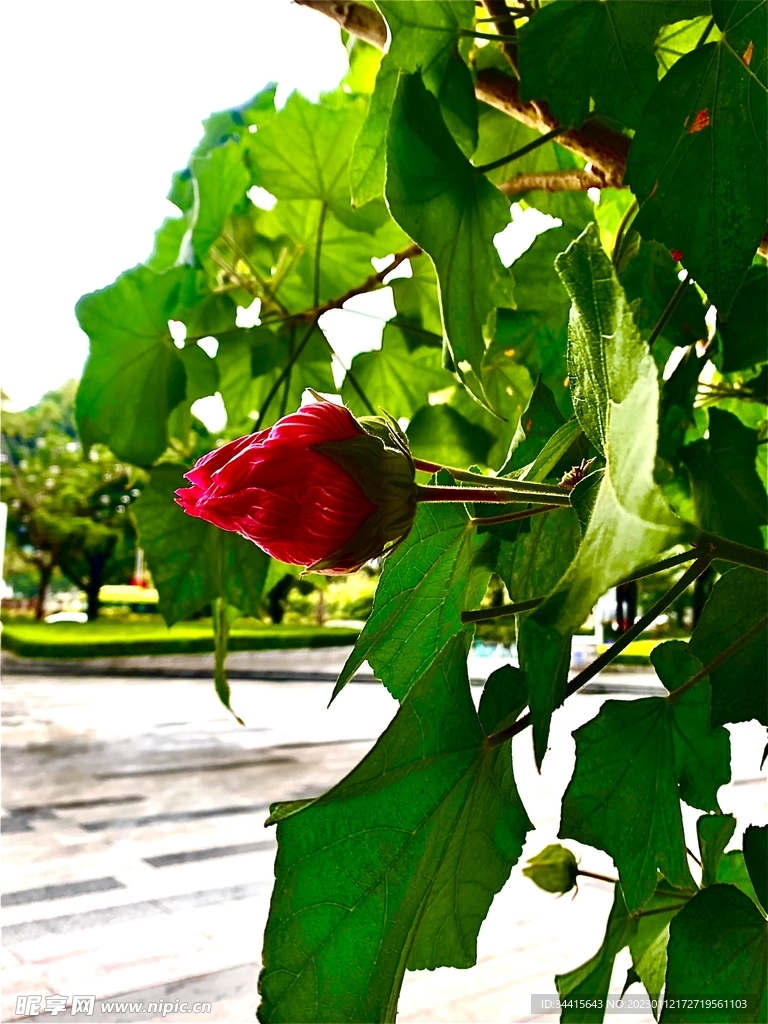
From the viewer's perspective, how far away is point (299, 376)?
1.14ft

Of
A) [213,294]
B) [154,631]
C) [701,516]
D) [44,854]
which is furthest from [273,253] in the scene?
[154,631]

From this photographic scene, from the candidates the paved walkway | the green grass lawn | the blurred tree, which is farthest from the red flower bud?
the blurred tree

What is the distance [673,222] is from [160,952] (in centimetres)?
167

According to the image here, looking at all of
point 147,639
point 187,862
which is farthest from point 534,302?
point 147,639

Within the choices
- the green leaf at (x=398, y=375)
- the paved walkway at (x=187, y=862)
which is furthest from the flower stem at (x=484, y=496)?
the paved walkway at (x=187, y=862)

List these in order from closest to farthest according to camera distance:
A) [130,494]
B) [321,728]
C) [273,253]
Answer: [273,253] < [321,728] < [130,494]

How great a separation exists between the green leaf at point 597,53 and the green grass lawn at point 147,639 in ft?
18.5

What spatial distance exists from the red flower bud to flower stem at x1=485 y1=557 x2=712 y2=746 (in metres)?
0.03

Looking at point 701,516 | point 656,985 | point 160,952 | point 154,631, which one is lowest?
point 154,631

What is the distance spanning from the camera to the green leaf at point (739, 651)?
0.53 feet

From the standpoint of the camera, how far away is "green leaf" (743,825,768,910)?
0.16 metres

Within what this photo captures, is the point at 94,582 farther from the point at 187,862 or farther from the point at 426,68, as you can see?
the point at 426,68

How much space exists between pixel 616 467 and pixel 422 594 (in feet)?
0.29

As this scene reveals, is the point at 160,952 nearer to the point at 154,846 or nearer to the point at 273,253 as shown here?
the point at 154,846
